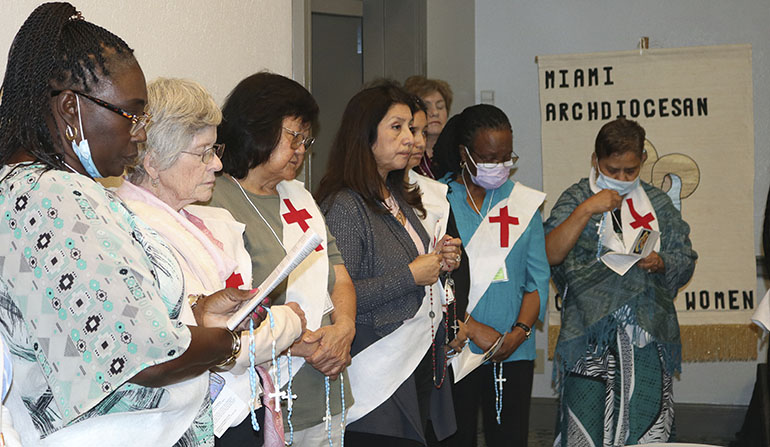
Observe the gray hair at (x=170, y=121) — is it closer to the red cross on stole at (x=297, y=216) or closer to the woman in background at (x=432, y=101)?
the red cross on stole at (x=297, y=216)

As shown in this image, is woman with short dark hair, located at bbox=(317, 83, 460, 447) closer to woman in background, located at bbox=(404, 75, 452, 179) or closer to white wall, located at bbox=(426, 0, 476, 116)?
woman in background, located at bbox=(404, 75, 452, 179)

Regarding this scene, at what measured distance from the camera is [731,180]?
479cm

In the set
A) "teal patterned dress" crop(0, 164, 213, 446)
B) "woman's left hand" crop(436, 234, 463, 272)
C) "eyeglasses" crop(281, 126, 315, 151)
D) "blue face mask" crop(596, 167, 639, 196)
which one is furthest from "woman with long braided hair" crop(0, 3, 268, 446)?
"blue face mask" crop(596, 167, 639, 196)

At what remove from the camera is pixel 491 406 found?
3205 millimetres

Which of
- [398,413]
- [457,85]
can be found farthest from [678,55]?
[398,413]

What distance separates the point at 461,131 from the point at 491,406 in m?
1.09

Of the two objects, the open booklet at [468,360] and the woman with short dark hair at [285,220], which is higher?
the woman with short dark hair at [285,220]

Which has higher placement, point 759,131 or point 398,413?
point 759,131

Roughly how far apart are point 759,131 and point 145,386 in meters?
4.61

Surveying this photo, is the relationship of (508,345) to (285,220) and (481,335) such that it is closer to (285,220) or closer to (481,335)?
(481,335)

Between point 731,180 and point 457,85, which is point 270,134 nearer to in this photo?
point 457,85

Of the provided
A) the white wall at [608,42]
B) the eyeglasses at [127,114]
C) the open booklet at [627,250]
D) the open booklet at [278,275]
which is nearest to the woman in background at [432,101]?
the open booklet at [627,250]

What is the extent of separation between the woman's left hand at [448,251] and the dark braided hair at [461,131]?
0.70 m

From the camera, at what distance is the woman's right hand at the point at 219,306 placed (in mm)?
1588
